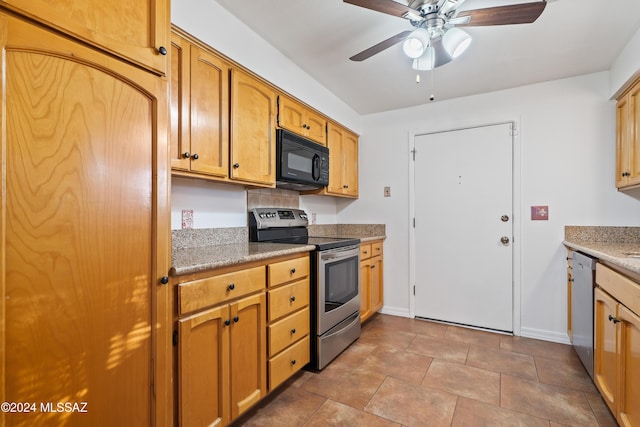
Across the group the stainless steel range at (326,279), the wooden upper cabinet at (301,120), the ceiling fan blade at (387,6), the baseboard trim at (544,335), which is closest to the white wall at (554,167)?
the baseboard trim at (544,335)

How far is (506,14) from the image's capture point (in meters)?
1.44

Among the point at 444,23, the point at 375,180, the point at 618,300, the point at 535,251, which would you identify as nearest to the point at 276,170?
the point at 444,23

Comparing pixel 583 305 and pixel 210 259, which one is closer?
pixel 210 259

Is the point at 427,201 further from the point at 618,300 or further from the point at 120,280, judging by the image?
the point at 120,280

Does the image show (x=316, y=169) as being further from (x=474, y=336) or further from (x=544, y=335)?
(x=544, y=335)

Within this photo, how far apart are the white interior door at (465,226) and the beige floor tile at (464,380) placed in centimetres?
95

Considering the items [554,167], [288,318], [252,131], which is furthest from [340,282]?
[554,167]

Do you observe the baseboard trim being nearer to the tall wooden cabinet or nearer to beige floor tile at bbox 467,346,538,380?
beige floor tile at bbox 467,346,538,380

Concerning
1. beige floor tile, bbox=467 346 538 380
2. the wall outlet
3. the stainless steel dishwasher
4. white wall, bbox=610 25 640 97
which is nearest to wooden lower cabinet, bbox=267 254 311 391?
the wall outlet

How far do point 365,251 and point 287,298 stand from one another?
1.29m

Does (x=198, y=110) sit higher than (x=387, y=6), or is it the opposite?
(x=387, y=6)

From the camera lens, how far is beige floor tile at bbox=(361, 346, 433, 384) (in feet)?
6.95

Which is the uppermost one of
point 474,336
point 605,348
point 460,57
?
point 460,57

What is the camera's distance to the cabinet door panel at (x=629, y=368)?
1.29 metres
